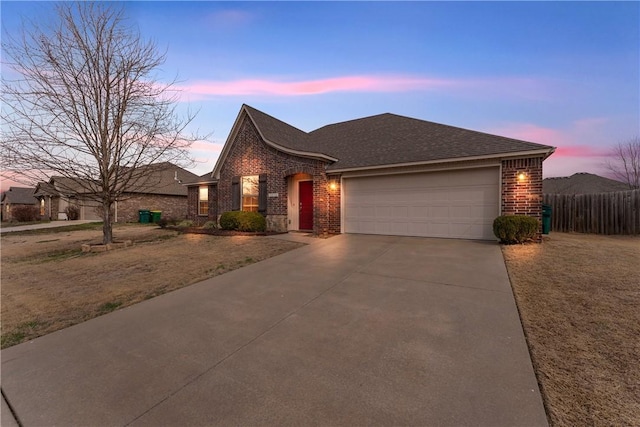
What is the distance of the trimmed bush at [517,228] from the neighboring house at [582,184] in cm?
2333

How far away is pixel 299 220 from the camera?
12445mm

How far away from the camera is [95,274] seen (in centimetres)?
619

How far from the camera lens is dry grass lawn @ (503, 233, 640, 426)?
1944 millimetres

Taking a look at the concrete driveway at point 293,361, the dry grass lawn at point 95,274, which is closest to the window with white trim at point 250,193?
the dry grass lawn at point 95,274

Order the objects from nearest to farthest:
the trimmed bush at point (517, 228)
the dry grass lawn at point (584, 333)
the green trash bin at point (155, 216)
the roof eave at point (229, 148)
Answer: the dry grass lawn at point (584, 333)
the trimmed bush at point (517, 228)
the roof eave at point (229, 148)
the green trash bin at point (155, 216)

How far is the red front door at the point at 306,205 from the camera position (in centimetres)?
1221

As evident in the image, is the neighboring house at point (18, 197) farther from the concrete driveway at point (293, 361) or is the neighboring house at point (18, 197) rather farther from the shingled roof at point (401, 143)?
the concrete driveway at point (293, 361)

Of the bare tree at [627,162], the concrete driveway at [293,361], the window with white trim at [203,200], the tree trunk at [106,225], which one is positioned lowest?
the concrete driveway at [293,361]

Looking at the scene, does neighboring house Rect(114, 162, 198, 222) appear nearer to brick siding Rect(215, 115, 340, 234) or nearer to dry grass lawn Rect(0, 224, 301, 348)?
brick siding Rect(215, 115, 340, 234)

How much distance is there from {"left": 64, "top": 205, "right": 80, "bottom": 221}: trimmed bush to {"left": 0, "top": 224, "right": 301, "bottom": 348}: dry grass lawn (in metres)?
17.3

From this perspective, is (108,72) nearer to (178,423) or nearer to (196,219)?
(196,219)

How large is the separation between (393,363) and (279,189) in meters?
10.2

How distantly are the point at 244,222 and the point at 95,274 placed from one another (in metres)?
5.69

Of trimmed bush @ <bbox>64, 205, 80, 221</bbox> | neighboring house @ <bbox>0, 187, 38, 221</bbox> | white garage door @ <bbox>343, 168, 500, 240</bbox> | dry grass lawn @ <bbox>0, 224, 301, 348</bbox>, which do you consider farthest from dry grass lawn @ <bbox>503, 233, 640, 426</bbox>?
neighboring house @ <bbox>0, 187, 38, 221</bbox>
